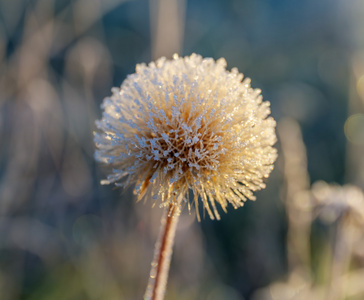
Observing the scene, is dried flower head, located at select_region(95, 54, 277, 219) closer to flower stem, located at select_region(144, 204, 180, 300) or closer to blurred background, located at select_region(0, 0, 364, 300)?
flower stem, located at select_region(144, 204, 180, 300)

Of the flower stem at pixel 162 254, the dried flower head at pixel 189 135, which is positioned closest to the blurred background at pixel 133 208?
the dried flower head at pixel 189 135

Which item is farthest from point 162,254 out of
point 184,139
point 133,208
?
point 133,208

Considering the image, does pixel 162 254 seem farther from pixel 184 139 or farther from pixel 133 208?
pixel 133 208

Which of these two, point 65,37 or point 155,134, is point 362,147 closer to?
point 155,134

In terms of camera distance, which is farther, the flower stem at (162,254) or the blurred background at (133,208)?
the blurred background at (133,208)

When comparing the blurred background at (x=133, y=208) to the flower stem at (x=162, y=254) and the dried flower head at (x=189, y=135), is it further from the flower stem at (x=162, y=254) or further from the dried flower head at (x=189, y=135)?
the flower stem at (x=162, y=254)

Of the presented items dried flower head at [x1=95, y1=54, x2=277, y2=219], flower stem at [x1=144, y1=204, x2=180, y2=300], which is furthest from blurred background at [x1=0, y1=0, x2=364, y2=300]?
flower stem at [x1=144, y1=204, x2=180, y2=300]

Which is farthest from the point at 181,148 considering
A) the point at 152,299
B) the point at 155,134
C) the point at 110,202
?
the point at 110,202
